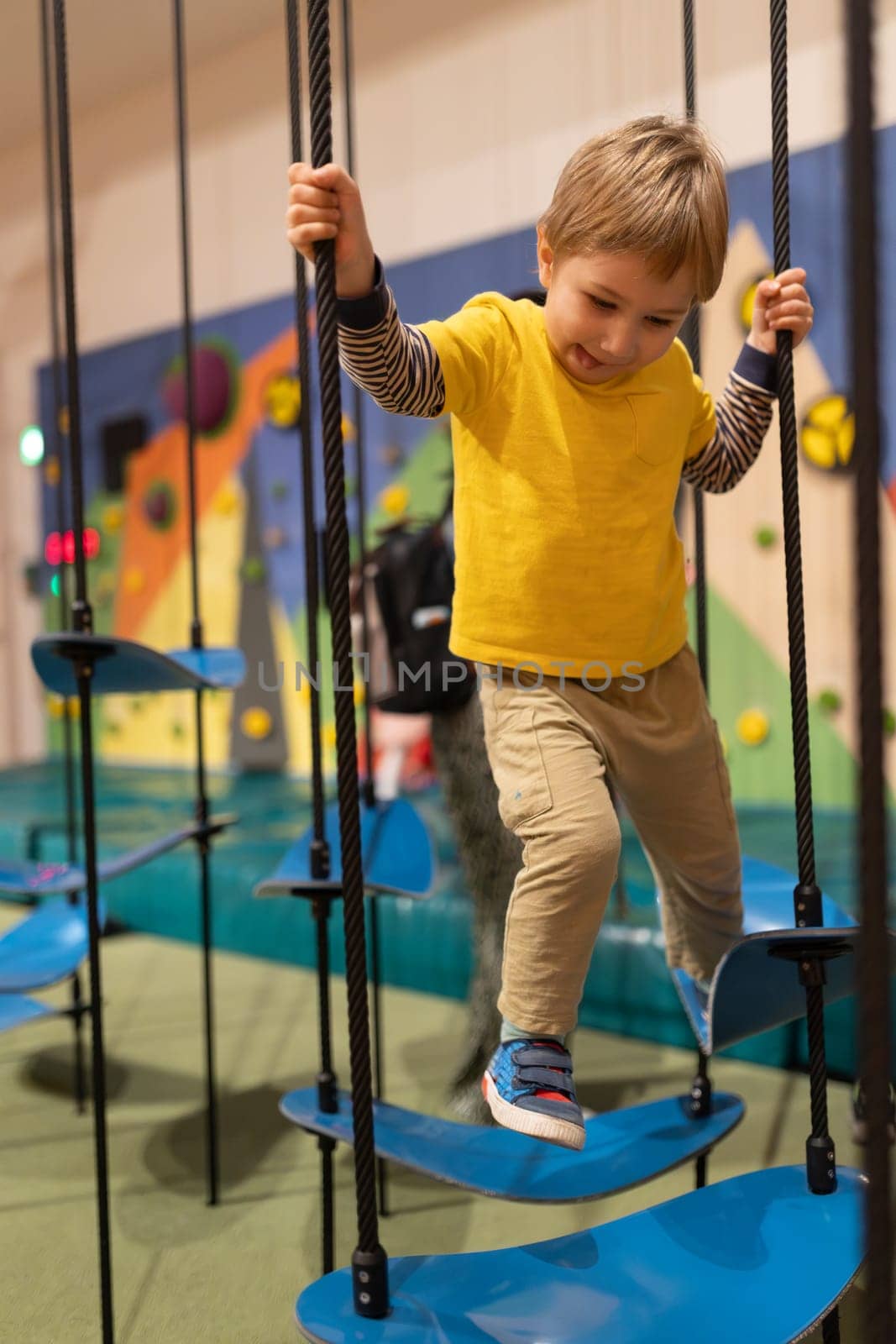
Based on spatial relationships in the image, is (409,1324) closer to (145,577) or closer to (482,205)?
(482,205)

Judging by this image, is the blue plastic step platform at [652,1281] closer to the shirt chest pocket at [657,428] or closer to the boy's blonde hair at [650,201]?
the shirt chest pocket at [657,428]

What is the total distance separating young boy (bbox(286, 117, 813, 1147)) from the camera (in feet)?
3.07

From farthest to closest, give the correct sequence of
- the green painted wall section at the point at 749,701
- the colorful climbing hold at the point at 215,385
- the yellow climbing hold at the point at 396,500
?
the colorful climbing hold at the point at 215,385 → the yellow climbing hold at the point at 396,500 → the green painted wall section at the point at 749,701

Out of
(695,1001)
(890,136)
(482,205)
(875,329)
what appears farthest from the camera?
(482,205)

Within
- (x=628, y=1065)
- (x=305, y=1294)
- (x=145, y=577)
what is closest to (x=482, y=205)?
(x=145, y=577)

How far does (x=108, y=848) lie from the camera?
341 centimetres

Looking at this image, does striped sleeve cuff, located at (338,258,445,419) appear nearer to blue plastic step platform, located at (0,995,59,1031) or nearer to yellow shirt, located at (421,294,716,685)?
yellow shirt, located at (421,294,716,685)

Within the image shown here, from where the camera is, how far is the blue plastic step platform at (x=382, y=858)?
1.51 metres

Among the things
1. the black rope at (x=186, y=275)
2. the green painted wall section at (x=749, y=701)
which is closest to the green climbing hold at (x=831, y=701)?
the green painted wall section at (x=749, y=701)

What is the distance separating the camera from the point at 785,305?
3.63 ft

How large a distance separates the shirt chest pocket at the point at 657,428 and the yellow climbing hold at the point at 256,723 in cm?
398

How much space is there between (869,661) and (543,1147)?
2.77 feet

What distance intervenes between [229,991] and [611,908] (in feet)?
3.08

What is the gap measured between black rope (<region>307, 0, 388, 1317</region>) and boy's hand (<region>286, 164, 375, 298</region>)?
13 mm
